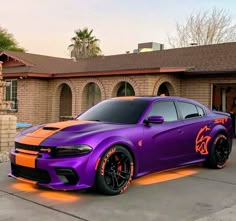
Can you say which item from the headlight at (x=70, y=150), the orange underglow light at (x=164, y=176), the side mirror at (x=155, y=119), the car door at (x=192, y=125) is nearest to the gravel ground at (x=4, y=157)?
the orange underglow light at (x=164, y=176)

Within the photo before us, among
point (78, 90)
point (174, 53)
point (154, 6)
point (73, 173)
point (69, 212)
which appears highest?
point (154, 6)

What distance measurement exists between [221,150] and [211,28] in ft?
98.7

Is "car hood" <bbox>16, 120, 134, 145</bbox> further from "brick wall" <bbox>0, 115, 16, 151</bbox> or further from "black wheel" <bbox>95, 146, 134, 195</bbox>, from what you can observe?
"brick wall" <bbox>0, 115, 16, 151</bbox>

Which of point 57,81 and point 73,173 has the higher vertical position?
point 57,81

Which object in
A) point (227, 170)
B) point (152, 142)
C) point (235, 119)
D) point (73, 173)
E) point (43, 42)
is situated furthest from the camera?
point (43, 42)

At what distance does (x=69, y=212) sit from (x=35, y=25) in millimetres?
28817

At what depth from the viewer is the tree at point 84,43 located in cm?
5147

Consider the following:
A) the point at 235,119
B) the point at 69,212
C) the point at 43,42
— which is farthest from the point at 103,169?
the point at 43,42

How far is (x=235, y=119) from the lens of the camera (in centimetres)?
1538

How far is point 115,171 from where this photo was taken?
6051 millimetres

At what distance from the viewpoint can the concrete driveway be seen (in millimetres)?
5051

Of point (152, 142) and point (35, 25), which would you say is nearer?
point (152, 142)

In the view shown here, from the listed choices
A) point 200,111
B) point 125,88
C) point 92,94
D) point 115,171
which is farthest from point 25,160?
point 92,94

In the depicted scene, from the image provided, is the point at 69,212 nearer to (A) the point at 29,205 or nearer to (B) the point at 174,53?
(A) the point at 29,205
